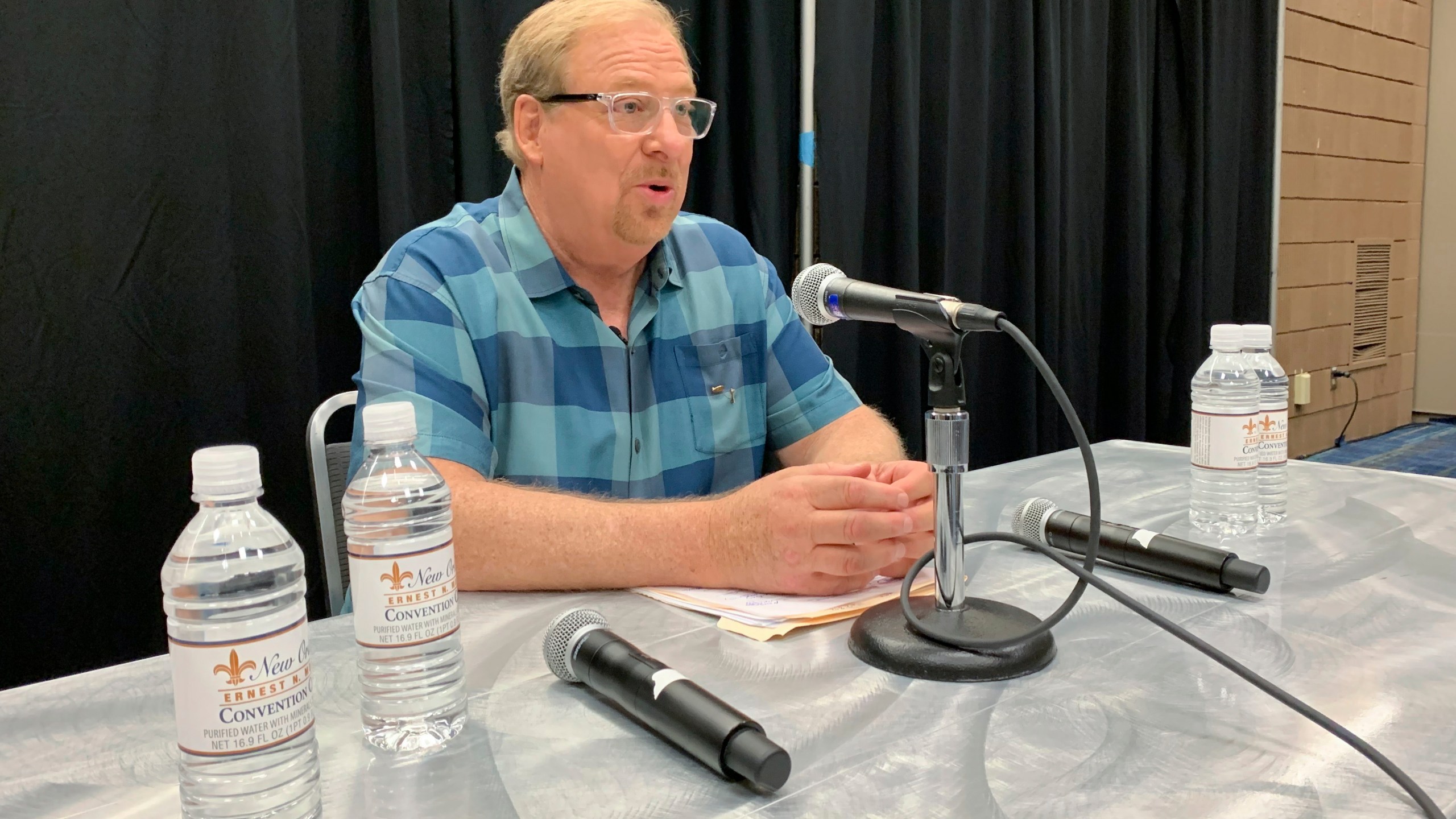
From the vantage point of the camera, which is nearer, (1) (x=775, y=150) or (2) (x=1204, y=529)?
(2) (x=1204, y=529)

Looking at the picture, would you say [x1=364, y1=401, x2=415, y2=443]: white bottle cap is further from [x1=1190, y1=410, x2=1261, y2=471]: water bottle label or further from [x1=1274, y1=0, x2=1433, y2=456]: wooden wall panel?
[x1=1274, y1=0, x2=1433, y2=456]: wooden wall panel

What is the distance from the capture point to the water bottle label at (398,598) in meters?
0.67

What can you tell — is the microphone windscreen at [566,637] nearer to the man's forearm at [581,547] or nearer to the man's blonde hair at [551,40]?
the man's forearm at [581,547]

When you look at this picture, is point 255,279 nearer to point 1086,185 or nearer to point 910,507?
point 910,507

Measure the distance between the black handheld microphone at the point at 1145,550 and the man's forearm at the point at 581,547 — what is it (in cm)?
40

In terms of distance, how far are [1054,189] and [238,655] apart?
3.16 m

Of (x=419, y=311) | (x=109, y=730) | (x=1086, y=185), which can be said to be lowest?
(x=109, y=730)

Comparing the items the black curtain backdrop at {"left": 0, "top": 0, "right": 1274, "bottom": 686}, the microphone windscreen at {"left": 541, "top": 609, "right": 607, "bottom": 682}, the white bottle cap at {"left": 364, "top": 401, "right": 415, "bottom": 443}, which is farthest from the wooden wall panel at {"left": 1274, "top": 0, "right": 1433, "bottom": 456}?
the white bottle cap at {"left": 364, "top": 401, "right": 415, "bottom": 443}

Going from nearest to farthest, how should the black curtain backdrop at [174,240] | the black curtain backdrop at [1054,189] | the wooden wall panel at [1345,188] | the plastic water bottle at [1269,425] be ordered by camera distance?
1. the plastic water bottle at [1269,425]
2. the black curtain backdrop at [174,240]
3. the black curtain backdrop at [1054,189]
4. the wooden wall panel at [1345,188]

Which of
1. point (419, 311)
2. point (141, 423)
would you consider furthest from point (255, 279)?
point (419, 311)

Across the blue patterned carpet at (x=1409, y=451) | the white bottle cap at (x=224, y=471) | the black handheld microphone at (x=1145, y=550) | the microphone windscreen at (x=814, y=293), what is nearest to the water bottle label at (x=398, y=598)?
the white bottle cap at (x=224, y=471)

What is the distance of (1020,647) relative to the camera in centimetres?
82

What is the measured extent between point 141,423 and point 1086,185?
Answer: 302 cm

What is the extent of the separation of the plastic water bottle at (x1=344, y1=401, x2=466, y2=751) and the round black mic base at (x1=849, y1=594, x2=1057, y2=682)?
33 centimetres
